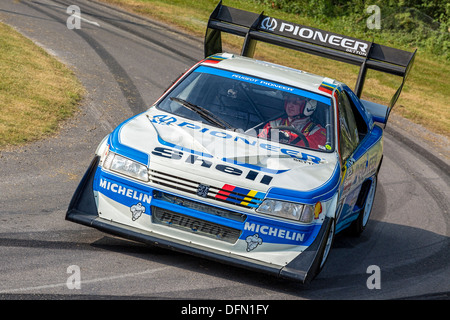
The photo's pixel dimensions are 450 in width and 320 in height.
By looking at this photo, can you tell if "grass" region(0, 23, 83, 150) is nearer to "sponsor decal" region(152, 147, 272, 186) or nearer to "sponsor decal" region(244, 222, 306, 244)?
"sponsor decal" region(152, 147, 272, 186)

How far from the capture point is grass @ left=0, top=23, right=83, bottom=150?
9.24 m

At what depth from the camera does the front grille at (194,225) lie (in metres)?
5.41

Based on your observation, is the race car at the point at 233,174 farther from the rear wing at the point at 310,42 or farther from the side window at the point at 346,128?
the rear wing at the point at 310,42

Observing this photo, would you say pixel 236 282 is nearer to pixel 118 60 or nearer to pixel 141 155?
pixel 141 155

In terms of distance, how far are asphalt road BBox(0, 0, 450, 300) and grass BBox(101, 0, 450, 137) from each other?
4018 millimetres

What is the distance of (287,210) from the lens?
17.8 ft

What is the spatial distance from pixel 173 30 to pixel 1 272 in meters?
16.9

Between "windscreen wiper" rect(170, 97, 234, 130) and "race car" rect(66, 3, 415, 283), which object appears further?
"windscreen wiper" rect(170, 97, 234, 130)

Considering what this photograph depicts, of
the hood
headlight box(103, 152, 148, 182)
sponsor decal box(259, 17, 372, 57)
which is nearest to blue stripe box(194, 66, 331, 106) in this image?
the hood

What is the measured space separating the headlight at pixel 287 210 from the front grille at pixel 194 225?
283mm

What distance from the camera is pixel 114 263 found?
216 inches

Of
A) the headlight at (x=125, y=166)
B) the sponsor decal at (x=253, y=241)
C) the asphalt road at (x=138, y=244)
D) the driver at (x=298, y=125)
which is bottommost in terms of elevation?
the asphalt road at (x=138, y=244)

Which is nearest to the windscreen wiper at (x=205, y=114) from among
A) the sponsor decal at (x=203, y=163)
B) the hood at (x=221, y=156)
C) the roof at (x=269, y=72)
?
the hood at (x=221, y=156)
